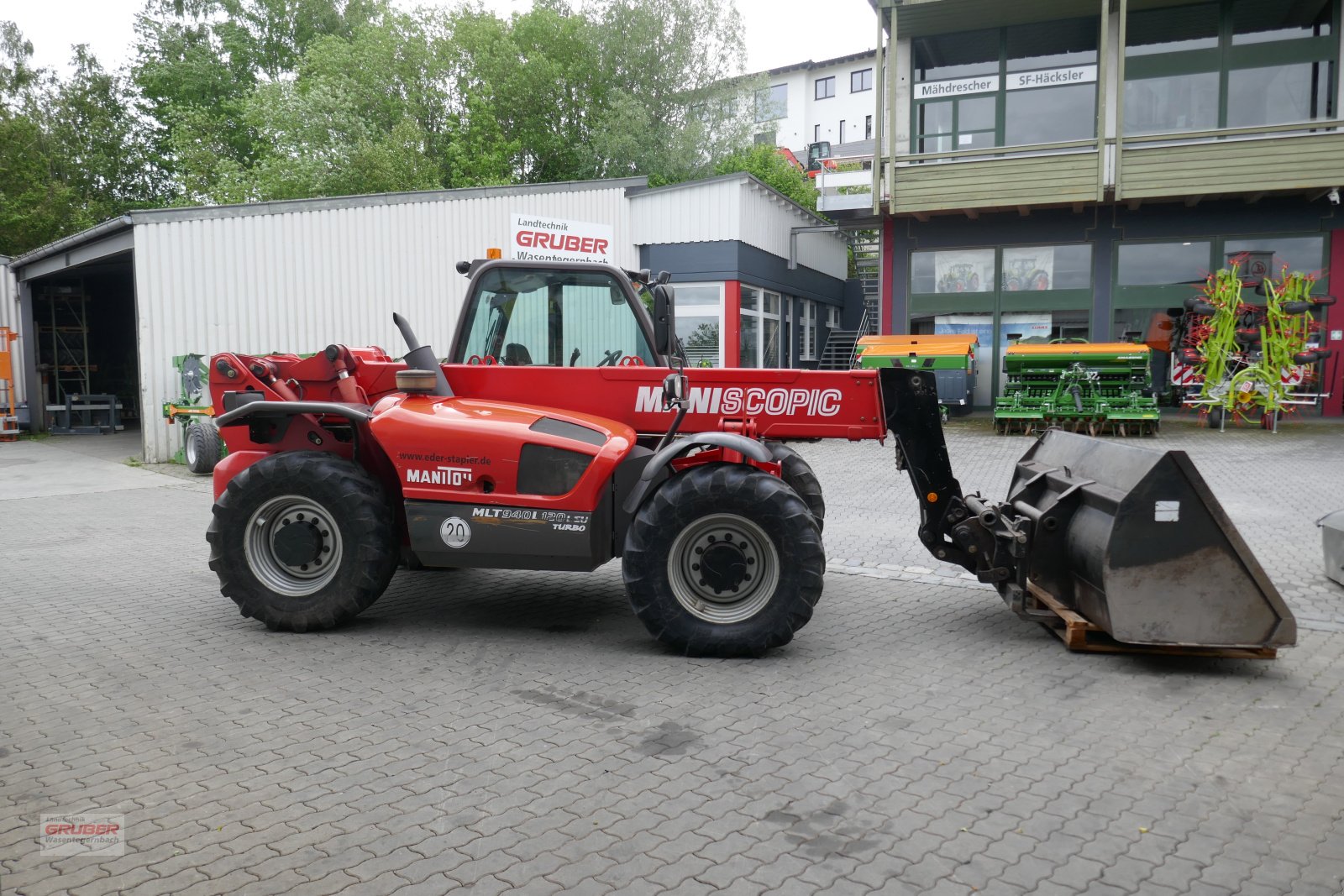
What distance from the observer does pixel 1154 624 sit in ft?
16.5

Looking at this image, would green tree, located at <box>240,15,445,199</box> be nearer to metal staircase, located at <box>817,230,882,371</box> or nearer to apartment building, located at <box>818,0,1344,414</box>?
metal staircase, located at <box>817,230,882,371</box>

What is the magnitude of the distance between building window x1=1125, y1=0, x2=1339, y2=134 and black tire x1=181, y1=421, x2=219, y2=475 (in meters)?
18.2

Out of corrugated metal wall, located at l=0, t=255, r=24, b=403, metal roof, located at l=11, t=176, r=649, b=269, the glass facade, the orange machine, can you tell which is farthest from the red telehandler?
corrugated metal wall, located at l=0, t=255, r=24, b=403

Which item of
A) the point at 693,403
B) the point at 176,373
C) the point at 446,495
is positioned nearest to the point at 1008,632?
the point at 693,403

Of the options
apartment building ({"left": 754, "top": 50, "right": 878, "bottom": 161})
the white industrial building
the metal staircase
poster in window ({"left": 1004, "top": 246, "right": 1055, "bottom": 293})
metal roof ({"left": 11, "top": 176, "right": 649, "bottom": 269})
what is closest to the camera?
metal roof ({"left": 11, "top": 176, "right": 649, "bottom": 269})

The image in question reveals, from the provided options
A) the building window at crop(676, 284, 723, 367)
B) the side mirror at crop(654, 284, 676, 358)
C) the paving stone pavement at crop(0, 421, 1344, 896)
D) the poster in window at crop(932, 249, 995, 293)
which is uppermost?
the poster in window at crop(932, 249, 995, 293)

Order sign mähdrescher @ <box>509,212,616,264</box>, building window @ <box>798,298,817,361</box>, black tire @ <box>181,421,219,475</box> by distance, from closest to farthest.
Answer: black tire @ <box>181,421,219,475</box> → sign mähdrescher @ <box>509,212,616,264</box> → building window @ <box>798,298,817,361</box>

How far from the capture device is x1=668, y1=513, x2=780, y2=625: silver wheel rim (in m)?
5.33

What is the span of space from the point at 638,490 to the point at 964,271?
17588mm

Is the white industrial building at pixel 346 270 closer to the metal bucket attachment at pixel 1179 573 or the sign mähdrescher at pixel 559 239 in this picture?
the sign mähdrescher at pixel 559 239

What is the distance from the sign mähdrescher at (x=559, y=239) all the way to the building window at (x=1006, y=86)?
726 cm

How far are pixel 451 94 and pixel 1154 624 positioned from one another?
37.1 m

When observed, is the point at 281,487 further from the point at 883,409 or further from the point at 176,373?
the point at 176,373

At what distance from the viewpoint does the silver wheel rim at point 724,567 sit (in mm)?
5328
